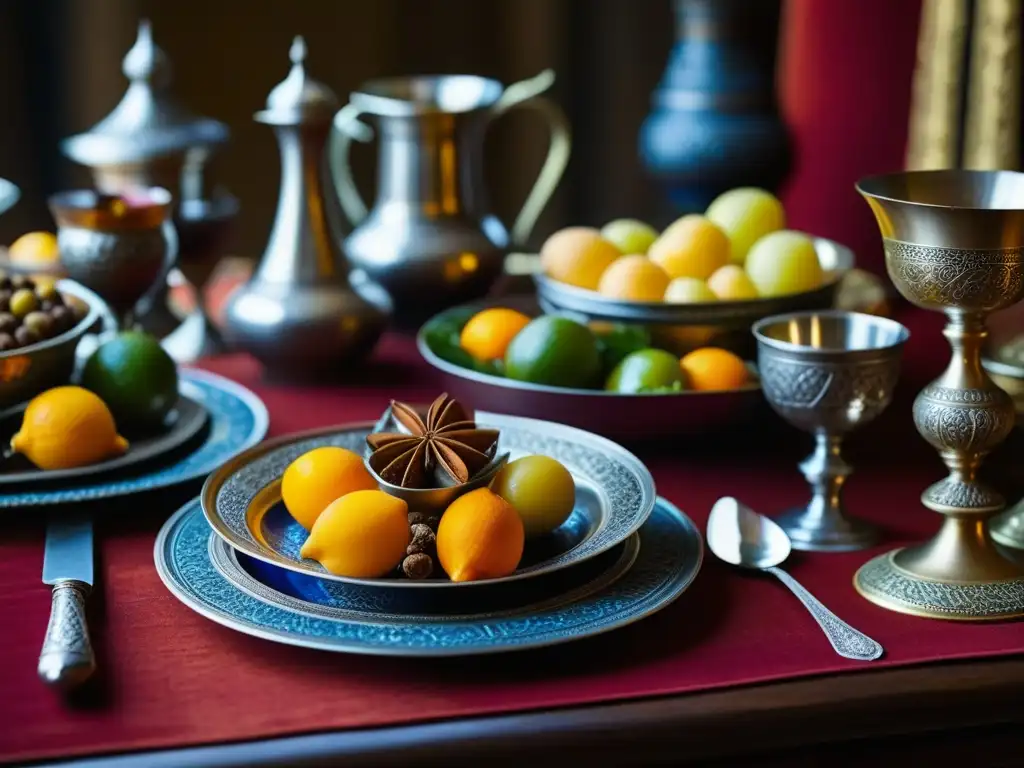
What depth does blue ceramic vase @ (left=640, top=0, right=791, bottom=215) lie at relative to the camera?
50.1 inches

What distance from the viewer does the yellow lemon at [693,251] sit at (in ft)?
3.27

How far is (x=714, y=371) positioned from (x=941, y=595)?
0.84 ft

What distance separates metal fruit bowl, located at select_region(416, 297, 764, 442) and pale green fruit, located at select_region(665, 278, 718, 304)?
0.10m

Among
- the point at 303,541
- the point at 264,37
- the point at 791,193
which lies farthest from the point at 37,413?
the point at 264,37

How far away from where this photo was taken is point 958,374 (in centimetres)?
64

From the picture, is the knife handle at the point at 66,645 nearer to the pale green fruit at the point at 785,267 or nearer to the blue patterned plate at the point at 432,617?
the blue patterned plate at the point at 432,617

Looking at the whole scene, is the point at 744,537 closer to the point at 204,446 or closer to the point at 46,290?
the point at 204,446

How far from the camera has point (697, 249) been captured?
3.27ft

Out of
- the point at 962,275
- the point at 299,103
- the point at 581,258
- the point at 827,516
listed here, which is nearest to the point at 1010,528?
the point at 827,516

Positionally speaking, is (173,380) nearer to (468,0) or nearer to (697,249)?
(697,249)

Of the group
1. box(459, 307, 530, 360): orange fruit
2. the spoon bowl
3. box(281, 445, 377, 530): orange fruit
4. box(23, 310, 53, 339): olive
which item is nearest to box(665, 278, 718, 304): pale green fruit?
box(459, 307, 530, 360): orange fruit

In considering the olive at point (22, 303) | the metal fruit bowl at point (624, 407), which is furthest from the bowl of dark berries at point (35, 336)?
the metal fruit bowl at point (624, 407)

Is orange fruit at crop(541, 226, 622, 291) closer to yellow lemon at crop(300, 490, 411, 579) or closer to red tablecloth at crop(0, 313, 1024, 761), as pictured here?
red tablecloth at crop(0, 313, 1024, 761)

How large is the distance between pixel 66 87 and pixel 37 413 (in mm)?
1195
